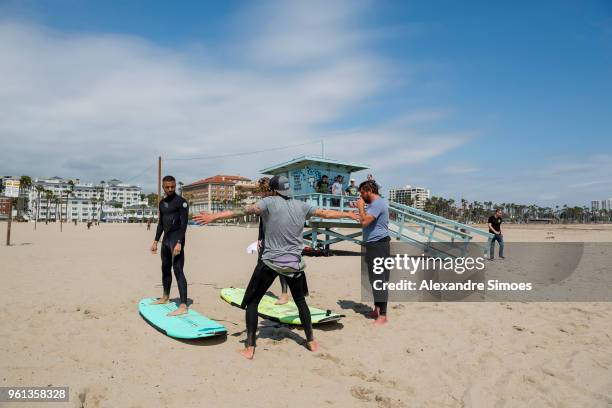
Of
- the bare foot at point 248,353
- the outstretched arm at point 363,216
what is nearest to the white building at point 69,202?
the outstretched arm at point 363,216

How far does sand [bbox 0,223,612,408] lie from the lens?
380cm

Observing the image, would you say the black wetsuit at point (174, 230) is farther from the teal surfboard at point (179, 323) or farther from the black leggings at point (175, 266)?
the teal surfboard at point (179, 323)

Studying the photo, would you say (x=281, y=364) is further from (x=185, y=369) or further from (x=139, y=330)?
(x=139, y=330)

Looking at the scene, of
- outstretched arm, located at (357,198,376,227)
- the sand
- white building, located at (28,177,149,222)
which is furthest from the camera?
white building, located at (28,177,149,222)

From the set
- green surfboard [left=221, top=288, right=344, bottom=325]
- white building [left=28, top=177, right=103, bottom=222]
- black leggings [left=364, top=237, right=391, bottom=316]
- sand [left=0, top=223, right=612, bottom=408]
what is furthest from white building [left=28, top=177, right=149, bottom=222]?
black leggings [left=364, top=237, right=391, bottom=316]

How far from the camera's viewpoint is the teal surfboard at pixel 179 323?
504 centimetres

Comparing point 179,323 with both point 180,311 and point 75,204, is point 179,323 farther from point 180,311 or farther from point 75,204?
point 75,204

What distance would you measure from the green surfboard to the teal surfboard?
38.0 inches

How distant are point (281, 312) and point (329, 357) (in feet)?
5.93

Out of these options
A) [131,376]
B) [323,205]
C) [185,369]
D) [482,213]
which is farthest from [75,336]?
[482,213]

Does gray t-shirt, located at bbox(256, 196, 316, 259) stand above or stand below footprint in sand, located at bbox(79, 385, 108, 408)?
above

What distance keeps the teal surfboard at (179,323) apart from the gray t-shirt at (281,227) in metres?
1.38

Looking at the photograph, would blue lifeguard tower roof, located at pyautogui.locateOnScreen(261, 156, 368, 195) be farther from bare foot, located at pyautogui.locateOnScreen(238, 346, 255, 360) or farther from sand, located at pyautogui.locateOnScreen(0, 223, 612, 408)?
bare foot, located at pyautogui.locateOnScreen(238, 346, 255, 360)

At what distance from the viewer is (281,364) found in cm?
450
